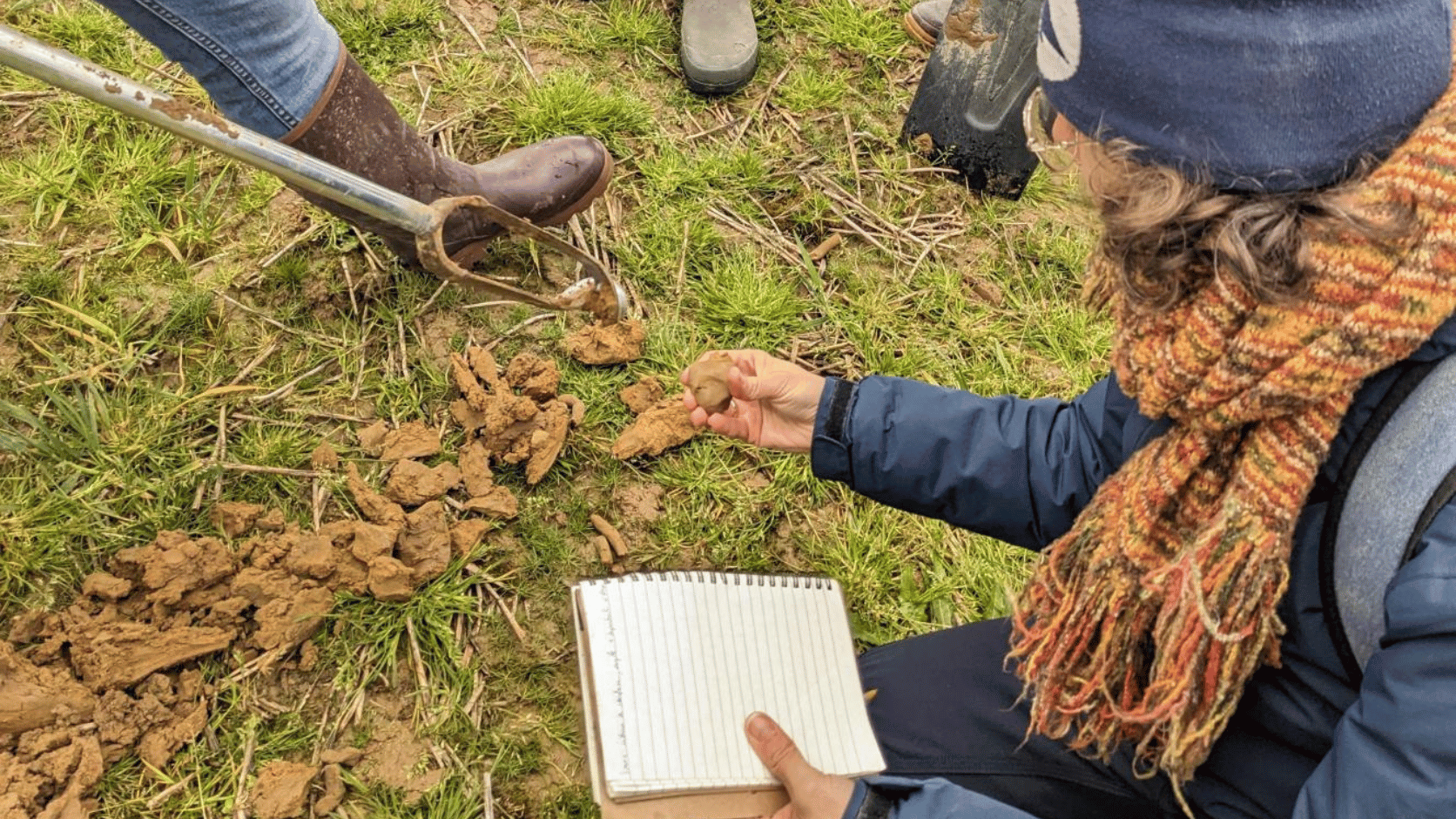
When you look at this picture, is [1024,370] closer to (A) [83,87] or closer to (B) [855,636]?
(B) [855,636]

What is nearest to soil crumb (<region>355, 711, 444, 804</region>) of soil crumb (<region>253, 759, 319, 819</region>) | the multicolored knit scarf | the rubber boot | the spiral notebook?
soil crumb (<region>253, 759, 319, 819</region>)

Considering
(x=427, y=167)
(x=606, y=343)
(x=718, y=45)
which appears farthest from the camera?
(x=718, y=45)

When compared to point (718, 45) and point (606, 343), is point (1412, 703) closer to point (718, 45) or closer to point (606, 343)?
point (606, 343)

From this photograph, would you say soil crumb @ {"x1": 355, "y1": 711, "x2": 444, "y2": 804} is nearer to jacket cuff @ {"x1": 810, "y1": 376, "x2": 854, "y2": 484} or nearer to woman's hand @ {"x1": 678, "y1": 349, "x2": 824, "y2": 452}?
woman's hand @ {"x1": 678, "y1": 349, "x2": 824, "y2": 452}

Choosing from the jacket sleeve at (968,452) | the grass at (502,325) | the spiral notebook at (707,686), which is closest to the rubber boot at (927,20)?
the grass at (502,325)

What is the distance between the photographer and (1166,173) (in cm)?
121

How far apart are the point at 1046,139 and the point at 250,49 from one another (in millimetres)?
1414

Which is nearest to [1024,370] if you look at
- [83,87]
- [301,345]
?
[301,345]

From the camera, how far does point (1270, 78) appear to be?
1104 mm

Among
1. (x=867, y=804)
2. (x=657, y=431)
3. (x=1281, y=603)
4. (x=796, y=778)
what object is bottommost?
(x=657, y=431)

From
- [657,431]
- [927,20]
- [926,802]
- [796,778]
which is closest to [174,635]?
[657,431]

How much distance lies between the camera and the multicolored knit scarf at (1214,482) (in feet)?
3.63

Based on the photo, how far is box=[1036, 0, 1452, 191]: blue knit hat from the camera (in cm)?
109

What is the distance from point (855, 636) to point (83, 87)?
1.83m
